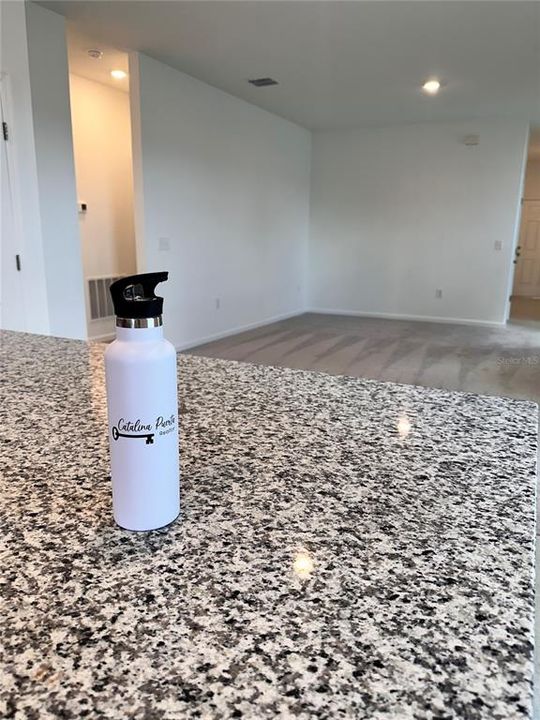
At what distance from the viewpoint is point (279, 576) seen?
507 mm

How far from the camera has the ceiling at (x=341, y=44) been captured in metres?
3.38

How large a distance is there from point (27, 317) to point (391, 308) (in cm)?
528

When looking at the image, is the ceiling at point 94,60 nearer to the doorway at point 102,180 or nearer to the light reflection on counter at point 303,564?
the doorway at point 102,180

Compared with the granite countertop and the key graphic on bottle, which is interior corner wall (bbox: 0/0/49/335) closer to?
the granite countertop

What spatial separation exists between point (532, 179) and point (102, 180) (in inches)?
330

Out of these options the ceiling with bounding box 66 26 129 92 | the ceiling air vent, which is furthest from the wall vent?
the ceiling air vent

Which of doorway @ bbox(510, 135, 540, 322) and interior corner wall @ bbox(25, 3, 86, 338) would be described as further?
doorway @ bbox(510, 135, 540, 322)

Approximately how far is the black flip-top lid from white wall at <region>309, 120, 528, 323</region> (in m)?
7.12

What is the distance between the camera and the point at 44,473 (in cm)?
73

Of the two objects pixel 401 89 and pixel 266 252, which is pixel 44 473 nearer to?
pixel 401 89

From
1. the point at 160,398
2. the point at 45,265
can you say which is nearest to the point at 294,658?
the point at 160,398

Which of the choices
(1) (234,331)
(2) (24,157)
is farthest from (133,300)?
(1) (234,331)

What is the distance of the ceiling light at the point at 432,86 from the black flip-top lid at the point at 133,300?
→ 5340 mm

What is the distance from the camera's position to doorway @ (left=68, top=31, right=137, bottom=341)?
504cm
